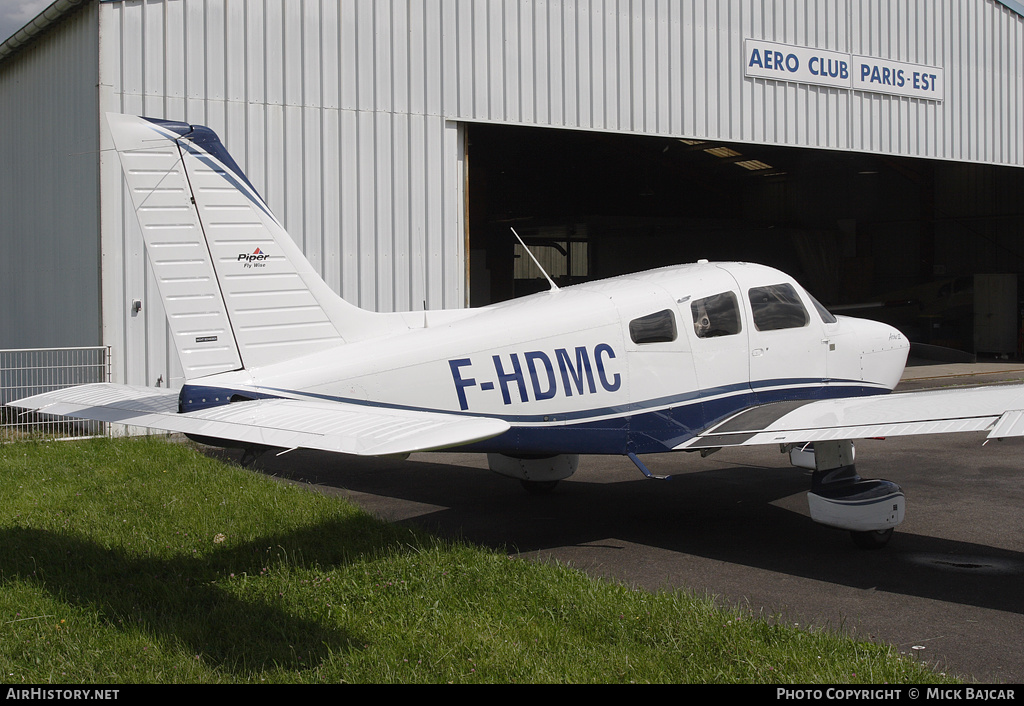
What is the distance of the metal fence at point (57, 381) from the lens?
12438 millimetres

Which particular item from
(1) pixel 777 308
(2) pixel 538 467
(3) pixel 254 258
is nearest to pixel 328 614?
(3) pixel 254 258

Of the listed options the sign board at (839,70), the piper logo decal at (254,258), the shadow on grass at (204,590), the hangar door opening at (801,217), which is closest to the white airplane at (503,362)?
the piper logo decal at (254,258)

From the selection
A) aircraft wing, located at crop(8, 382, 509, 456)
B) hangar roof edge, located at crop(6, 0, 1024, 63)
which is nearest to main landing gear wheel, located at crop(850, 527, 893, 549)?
aircraft wing, located at crop(8, 382, 509, 456)

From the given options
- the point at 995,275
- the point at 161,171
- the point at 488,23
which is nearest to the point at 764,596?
the point at 161,171

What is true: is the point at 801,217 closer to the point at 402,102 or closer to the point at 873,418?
the point at 402,102

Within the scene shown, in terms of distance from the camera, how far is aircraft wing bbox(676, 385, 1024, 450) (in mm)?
6523

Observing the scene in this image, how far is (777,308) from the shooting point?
335 inches

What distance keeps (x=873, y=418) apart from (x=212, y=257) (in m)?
5.37

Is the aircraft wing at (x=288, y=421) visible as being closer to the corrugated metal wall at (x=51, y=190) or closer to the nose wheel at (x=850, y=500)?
the nose wheel at (x=850, y=500)

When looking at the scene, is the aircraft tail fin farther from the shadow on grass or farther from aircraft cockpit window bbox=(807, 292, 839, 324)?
aircraft cockpit window bbox=(807, 292, 839, 324)

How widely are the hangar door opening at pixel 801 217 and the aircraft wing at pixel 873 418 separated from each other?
1731 centimetres

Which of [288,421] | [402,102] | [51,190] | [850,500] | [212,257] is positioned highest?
[402,102]

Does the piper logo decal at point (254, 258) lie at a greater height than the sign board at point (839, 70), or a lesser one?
lesser

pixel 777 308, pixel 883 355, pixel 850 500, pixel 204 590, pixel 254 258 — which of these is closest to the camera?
pixel 204 590
